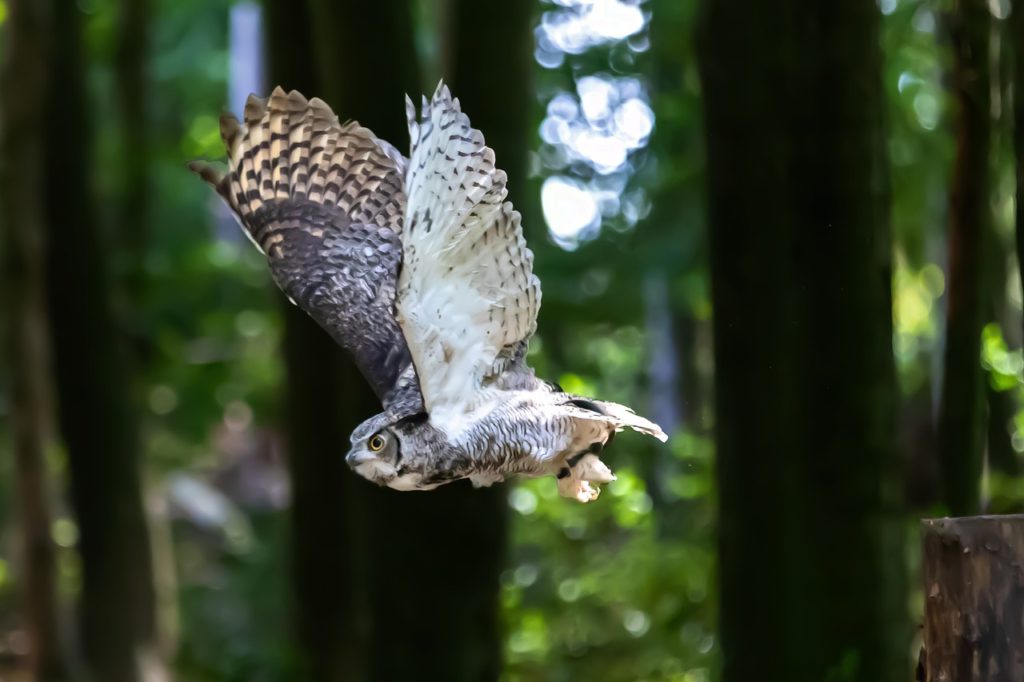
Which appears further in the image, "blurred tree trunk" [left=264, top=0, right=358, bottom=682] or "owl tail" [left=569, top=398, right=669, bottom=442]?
"blurred tree trunk" [left=264, top=0, right=358, bottom=682]

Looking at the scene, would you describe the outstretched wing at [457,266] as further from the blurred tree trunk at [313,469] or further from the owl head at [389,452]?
the blurred tree trunk at [313,469]

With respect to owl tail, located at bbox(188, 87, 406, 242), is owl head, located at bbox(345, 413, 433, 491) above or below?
below

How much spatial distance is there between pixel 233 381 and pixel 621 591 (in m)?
6.97

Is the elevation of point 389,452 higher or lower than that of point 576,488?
higher

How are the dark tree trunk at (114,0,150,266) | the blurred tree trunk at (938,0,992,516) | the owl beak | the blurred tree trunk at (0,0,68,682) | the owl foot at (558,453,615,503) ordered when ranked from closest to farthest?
the owl beak < the owl foot at (558,453,615,503) < the blurred tree trunk at (938,0,992,516) < the blurred tree trunk at (0,0,68,682) < the dark tree trunk at (114,0,150,266)

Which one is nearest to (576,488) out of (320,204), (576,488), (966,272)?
(576,488)

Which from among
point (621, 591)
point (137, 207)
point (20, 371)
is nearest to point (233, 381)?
point (137, 207)

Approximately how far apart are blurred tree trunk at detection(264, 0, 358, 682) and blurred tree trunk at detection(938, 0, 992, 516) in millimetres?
3739

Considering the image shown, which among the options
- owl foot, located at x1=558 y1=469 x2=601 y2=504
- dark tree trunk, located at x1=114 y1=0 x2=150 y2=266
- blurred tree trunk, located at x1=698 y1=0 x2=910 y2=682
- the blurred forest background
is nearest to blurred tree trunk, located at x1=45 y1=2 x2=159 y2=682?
the blurred forest background

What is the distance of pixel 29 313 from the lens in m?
8.80

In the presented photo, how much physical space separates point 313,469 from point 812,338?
402 centimetres

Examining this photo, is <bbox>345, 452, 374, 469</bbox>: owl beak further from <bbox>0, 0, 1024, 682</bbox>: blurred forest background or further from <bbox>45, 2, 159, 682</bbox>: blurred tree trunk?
<bbox>45, 2, 159, 682</bbox>: blurred tree trunk

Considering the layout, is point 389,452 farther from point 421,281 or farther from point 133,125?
point 133,125

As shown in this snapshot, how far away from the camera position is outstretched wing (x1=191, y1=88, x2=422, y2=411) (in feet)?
14.5
